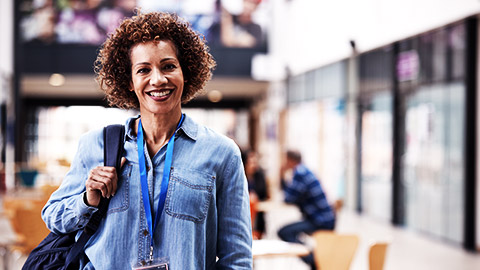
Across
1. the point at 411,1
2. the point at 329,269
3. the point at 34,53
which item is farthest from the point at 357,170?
the point at 34,53

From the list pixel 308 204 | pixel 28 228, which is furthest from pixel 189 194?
pixel 308 204

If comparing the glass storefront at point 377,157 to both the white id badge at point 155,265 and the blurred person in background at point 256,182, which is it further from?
the white id badge at point 155,265

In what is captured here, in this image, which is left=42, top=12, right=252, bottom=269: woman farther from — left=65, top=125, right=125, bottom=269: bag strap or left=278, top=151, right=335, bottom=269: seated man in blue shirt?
left=278, top=151, right=335, bottom=269: seated man in blue shirt

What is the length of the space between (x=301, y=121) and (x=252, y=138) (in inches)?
342

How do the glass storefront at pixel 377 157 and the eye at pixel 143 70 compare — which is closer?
the eye at pixel 143 70

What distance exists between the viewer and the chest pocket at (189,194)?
4.76 ft

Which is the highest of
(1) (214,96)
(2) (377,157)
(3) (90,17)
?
(3) (90,17)

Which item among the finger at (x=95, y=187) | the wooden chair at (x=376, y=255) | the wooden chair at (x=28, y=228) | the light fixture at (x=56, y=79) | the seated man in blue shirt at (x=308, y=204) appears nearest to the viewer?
the finger at (x=95, y=187)

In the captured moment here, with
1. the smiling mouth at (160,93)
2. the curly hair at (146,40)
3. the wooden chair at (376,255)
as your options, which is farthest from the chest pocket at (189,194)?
the wooden chair at (376,255)

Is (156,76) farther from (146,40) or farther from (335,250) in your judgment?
(335,250)

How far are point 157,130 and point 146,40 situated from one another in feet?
0.82

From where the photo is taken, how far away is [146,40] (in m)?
1.51

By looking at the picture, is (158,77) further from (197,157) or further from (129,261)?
(129,261)

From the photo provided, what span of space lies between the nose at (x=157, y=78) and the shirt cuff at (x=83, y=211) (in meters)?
0.35
